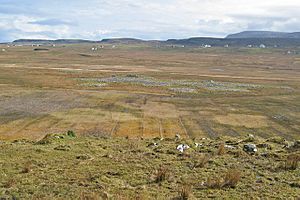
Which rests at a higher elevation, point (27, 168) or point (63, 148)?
point (27, 168)

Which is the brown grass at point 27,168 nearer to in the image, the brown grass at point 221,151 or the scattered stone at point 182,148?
the scattered stone at point 182,148

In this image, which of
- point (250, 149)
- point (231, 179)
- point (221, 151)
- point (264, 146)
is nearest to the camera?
point (231, 179)

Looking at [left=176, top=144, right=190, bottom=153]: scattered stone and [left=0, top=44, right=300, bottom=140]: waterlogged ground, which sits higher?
[left=176, top=144, right=190, bottom=153]: scattered stone

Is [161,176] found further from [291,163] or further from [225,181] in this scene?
[291,163]

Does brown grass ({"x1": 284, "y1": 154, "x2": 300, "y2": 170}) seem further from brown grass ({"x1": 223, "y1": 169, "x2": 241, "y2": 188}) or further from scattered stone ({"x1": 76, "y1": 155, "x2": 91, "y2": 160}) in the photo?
scattered stone ({"x1": 76, "y1": 155, "x2": 91, "y2": 160})

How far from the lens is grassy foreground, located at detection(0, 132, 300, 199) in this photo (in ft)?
38.6

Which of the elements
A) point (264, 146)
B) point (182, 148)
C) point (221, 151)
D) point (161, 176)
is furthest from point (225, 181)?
point (264, 146)

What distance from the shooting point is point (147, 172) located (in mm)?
14094

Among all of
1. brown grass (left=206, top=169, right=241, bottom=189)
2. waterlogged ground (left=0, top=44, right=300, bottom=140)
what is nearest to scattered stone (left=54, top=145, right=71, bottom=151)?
brown grass (left=206, top=169, right=241, bottom=189)

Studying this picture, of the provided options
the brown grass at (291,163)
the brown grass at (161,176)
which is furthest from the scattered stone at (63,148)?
the brown grass at (291,163)

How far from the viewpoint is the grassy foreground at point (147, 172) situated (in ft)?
38.6

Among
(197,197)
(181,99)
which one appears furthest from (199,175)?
(181,99)

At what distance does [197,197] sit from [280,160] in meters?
6.11

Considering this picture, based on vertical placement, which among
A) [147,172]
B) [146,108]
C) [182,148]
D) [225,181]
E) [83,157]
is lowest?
[146,108]
